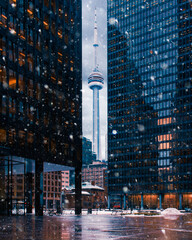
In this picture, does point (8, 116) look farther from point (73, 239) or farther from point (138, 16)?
point (138, 16)

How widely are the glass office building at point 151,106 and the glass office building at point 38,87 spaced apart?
3277 inches

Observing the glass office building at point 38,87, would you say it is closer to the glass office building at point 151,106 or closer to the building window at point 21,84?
the building window at point 21,84

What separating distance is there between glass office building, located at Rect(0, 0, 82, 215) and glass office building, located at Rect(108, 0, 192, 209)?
83242 millimetres

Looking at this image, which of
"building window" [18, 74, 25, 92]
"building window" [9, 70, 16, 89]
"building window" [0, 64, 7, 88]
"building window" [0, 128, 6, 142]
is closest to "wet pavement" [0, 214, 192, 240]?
"building window" [0, 128, 6, 142]

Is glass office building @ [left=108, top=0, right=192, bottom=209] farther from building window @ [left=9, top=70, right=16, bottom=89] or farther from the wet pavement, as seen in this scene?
the wet pavement

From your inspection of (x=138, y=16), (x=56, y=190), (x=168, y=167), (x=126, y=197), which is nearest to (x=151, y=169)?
(x=168, y=167)

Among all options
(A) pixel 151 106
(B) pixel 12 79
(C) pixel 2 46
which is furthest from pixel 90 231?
(A) pixel 151 106

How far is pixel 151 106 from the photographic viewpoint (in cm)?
13812

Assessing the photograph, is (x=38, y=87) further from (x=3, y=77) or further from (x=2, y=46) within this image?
(x=2, y=46)

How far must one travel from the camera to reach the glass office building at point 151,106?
421ft

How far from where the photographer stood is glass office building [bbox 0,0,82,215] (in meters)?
37.3

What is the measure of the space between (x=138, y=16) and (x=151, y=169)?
2575 inches

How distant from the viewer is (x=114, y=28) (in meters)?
158

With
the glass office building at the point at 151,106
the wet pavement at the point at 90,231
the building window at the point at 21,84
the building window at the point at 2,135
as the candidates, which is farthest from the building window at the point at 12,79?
the glass office building at the point at 151,106
